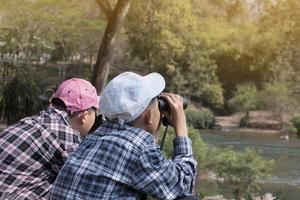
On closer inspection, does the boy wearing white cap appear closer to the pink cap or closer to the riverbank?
the pink cap

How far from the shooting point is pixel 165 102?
167 centimetres

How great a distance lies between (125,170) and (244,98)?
20.0 metres

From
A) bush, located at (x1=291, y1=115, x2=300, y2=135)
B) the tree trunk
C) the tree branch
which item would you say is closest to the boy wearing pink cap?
the tree trunk

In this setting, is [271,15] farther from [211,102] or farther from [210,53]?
[211,102]

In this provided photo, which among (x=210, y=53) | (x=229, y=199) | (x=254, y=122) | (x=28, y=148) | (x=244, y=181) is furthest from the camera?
(x=210, y=53)

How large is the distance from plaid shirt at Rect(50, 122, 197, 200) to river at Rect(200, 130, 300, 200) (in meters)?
8.24

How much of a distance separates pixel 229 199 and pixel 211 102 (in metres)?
10.9

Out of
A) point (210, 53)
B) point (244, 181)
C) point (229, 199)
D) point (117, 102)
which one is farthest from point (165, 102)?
point (210, 53)

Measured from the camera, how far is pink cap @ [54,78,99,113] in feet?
6.98

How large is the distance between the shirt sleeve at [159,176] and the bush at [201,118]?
52.4 ft

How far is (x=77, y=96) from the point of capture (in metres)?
2.13

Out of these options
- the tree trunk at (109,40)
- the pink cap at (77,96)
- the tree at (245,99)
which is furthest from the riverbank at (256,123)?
the pink cap at (77,96)

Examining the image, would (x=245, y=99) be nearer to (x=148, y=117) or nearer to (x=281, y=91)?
(x=281, y=91)

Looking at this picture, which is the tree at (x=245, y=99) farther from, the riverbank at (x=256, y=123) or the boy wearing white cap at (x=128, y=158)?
the boy wearing white cap at (x=128, y=158)
